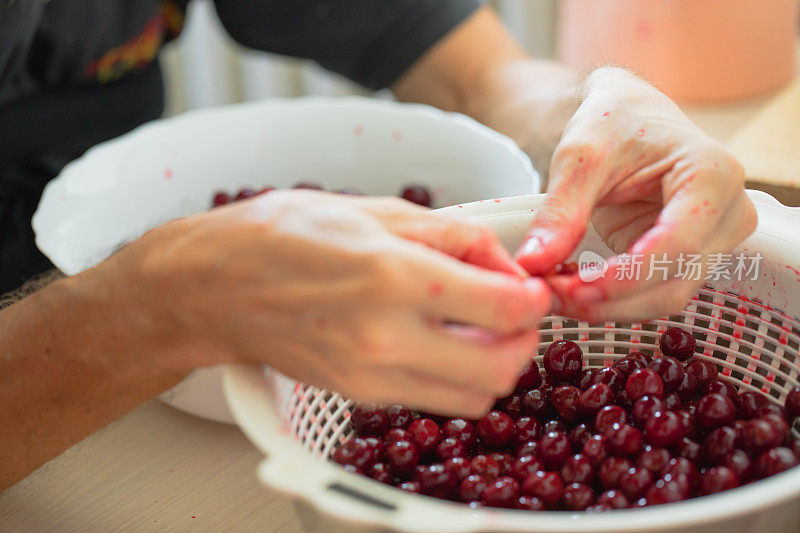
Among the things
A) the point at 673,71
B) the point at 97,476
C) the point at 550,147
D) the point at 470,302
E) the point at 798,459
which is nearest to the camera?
the point at 470,302

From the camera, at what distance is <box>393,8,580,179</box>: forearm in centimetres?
92

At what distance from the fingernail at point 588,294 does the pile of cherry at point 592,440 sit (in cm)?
9

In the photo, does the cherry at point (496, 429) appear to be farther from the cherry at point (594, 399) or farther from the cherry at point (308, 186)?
the cherry at point (308, 186)

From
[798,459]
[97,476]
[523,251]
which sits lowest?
[97,476]

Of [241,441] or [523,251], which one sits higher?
[523,251]

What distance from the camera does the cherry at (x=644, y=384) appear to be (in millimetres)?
513

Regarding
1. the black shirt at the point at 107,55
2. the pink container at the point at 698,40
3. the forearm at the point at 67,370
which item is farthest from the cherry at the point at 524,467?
the pink container at the point at 698,40

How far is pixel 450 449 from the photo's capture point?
1.67 ft

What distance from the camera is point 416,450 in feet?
1.68

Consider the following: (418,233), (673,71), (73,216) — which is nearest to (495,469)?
(418,233)

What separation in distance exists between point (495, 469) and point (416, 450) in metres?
0.05

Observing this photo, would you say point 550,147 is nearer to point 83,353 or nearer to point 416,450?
point 416,450

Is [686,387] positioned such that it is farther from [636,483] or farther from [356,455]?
[356,455]

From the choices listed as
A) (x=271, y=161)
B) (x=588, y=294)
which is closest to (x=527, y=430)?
(x=588, y=294)
